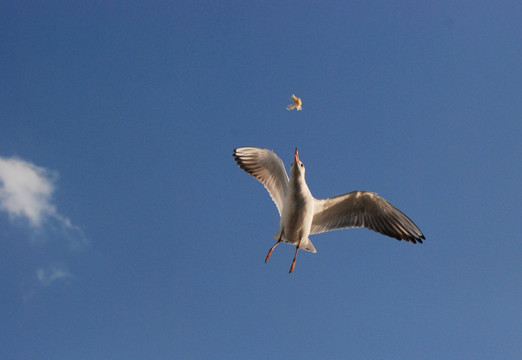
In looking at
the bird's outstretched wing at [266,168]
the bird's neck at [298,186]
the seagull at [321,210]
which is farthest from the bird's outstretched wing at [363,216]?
the bird's outstretched wing at [266,168]

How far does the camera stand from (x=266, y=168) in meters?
8.54

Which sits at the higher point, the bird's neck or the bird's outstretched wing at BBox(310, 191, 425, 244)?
the bird's outstretched wing at BBox(310, 191, 425, 244)

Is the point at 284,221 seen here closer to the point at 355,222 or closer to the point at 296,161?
the point at 296,161

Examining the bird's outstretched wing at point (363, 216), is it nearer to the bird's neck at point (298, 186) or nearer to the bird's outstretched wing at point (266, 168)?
the bird's neck at point (298, 186)

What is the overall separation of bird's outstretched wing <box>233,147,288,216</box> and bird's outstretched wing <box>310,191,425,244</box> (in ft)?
2.52

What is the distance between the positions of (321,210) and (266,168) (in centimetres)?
132

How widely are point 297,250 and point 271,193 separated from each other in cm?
123

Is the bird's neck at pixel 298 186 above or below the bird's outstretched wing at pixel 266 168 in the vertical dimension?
below

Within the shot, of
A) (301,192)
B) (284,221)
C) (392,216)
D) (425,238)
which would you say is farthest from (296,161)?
(425,238)

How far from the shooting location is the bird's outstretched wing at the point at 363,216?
324 inches

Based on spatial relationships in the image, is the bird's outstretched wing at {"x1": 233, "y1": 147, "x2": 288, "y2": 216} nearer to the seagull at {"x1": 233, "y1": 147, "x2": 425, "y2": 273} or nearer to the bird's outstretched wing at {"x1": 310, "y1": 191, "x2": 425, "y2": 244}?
the seagull at {"x1": 233, "y1": 147, "x2": 425, "y2": 273}

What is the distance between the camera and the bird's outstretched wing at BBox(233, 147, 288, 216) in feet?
27.4

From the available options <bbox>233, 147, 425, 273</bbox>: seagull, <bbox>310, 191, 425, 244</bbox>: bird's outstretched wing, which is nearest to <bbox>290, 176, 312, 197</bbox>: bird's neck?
<bbox>233, 147, 425, 273</bbox>: seagull

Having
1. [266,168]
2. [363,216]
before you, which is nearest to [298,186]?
[266,168]
